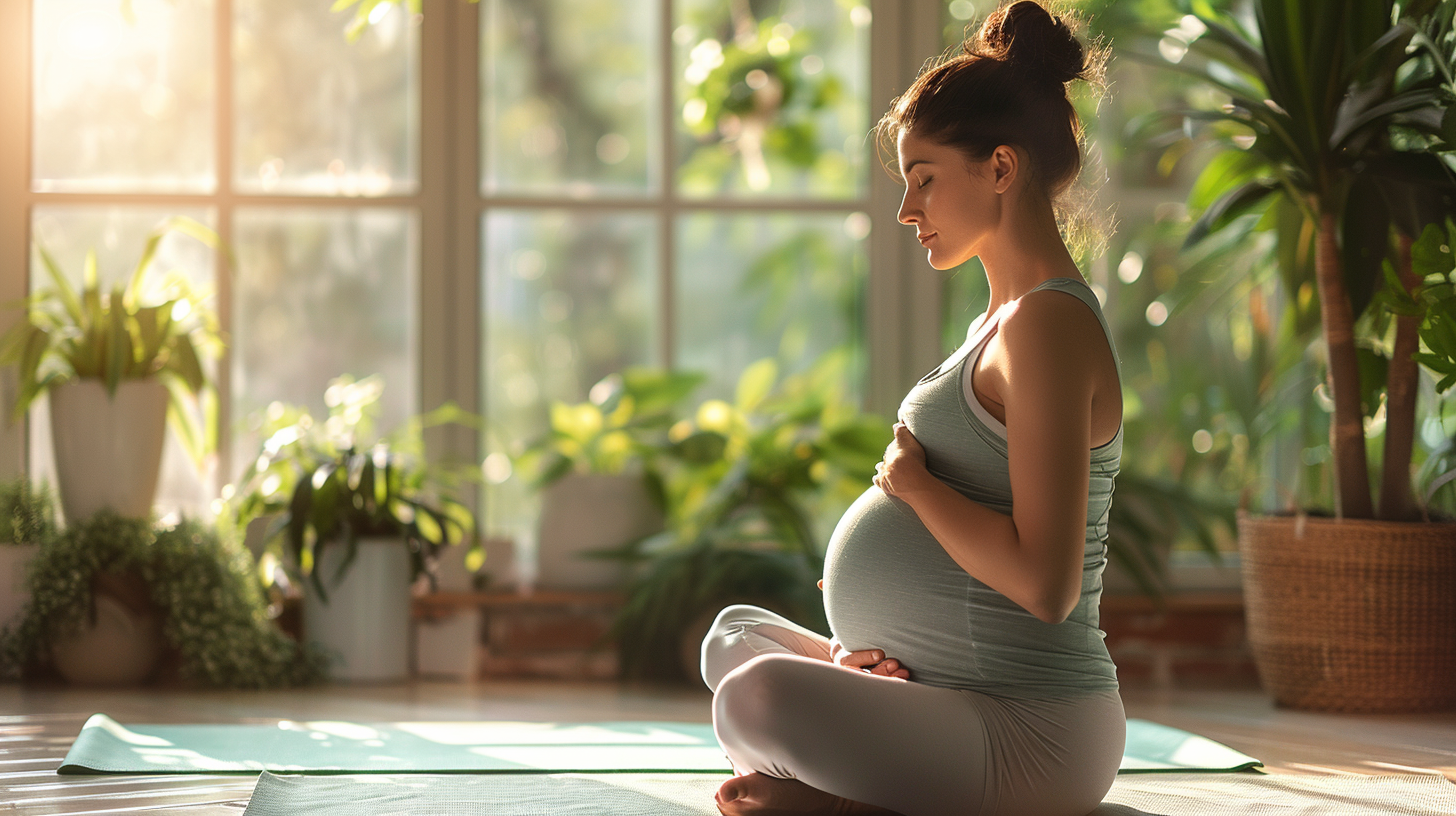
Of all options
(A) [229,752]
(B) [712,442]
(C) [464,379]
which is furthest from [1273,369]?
(A) [229,752]

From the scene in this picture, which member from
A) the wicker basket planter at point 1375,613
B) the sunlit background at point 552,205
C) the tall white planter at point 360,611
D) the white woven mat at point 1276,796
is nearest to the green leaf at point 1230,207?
the sunlit background at point 552,205

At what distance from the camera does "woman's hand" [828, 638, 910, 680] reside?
138 centimetres

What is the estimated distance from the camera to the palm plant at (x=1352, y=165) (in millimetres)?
2381

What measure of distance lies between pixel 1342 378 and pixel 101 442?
99.9 inches

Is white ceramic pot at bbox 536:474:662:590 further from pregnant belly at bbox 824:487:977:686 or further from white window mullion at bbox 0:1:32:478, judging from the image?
pregnant belly at bbox 824:487:977:686

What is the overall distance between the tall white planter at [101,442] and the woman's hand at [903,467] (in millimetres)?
1893

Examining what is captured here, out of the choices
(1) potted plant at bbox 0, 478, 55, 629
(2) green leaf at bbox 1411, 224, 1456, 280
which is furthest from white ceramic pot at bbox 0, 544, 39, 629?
(2) green leaf at bbox 1411, 224, 1456, 280

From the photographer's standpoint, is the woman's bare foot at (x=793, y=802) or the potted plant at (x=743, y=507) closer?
the woman's bare foot at (x=793, y=802)

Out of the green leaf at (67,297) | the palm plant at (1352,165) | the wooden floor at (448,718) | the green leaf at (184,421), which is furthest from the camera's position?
the green leaf at (184,421)

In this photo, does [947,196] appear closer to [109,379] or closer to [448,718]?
[448,718]

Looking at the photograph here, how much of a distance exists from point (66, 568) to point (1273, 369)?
8.76 feet

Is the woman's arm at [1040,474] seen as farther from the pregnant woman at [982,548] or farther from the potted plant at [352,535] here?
the potted plant at [352,535]

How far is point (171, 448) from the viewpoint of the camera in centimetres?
304

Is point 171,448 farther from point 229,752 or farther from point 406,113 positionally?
point 229,752
